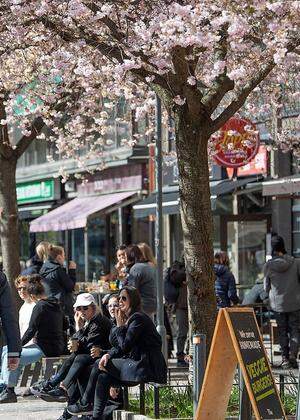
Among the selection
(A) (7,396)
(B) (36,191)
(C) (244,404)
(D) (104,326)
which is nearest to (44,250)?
(A) (7,396)

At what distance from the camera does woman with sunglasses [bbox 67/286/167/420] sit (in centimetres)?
1254

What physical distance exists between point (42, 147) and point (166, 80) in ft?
81.6

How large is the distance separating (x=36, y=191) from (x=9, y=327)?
2694cm

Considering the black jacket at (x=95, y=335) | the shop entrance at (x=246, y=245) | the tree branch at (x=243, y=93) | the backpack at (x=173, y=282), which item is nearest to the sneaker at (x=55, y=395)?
the black jacket at (x=95, y=335)

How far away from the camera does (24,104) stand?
19312 mm

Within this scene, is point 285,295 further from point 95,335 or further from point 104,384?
point 104,384

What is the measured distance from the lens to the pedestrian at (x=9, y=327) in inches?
448

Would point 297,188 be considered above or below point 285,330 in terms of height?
above

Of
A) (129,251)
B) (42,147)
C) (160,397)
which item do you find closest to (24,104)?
(129,251)

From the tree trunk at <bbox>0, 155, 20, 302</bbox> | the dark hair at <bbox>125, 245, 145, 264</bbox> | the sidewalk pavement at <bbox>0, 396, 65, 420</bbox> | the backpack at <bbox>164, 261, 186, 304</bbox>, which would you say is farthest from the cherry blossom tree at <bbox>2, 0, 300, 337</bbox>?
the tree trunk at <bbox>0, 155, 20, 302</bbox>

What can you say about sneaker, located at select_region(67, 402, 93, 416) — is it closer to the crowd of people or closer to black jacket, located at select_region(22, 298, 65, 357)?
the crowd of people

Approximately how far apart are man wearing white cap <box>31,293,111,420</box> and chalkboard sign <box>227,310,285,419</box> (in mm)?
3104

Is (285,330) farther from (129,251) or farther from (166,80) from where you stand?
(166,80)

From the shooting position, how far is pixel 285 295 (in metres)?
18.2
